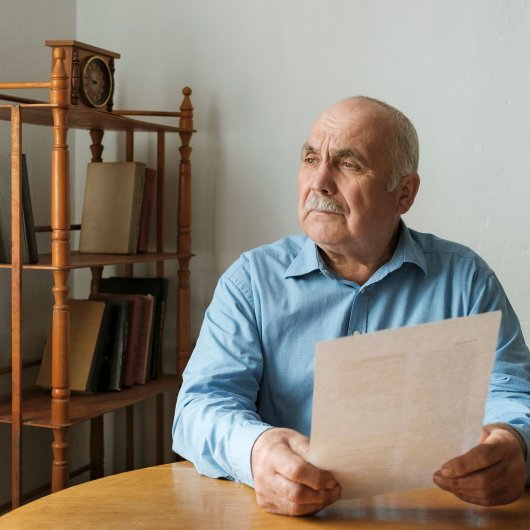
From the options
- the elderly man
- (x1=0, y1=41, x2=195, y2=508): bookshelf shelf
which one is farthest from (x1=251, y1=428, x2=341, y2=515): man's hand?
(x1=0, y1=41, x2=195, y2=508): bookshelf shelf

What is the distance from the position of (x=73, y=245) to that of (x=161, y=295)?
0.39 meters

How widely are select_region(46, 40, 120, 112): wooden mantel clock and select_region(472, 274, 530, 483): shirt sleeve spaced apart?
1.18m

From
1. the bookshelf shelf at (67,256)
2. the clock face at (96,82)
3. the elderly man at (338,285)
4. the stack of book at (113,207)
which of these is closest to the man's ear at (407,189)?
the elderly man at (338,285)

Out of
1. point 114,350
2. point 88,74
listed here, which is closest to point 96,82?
point 88,74

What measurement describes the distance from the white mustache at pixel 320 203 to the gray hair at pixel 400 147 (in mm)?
141

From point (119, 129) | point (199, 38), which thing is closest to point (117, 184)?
point (119, 129)

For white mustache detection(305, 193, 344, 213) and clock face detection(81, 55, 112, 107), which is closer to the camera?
white mustache detection(305, 193, 344, 213)

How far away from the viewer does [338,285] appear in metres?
1.72

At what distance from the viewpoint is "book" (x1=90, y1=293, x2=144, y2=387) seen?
8.84 feet

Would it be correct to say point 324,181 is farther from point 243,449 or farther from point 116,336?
point 116,336

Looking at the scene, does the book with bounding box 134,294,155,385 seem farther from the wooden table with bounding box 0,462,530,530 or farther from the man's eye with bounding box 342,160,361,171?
the wooden table with bounding box 0,462,530,530

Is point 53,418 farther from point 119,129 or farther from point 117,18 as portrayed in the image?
point 117,18

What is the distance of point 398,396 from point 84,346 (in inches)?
65.1

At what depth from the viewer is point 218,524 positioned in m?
1.16
